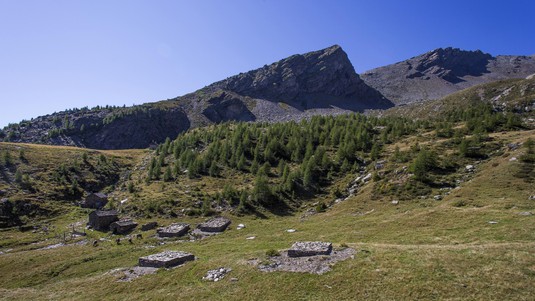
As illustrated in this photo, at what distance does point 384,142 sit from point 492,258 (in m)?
84.1

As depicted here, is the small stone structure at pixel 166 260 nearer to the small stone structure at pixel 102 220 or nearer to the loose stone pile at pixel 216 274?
the loose stone pile at pixel 216 274

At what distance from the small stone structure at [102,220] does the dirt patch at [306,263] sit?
49.7 metres

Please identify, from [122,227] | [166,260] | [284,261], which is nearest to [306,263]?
[284,261]

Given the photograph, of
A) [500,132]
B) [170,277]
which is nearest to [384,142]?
[500,132]

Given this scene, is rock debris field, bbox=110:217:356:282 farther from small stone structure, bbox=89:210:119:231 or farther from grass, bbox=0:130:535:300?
small stone structure, bbox=89:210:119:231

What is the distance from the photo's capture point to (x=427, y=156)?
69.0m

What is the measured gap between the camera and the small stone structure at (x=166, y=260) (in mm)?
38281

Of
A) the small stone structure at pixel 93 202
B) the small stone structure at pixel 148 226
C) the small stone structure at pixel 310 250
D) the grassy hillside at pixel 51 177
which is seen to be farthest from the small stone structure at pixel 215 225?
the grassy hillside at pixel 51 177

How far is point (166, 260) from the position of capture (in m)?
38.3

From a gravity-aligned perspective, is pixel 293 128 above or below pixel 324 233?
above

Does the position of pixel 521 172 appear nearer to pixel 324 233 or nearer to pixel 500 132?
pixel 324 233

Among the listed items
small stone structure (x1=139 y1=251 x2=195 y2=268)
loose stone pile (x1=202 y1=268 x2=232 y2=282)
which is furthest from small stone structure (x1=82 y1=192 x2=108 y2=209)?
loose stone pile (x1=202 y1=268 x2=232 y2=282)

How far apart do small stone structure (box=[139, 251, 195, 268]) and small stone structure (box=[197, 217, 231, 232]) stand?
1888 centimetres

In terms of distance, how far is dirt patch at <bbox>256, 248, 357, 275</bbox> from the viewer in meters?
30.1
